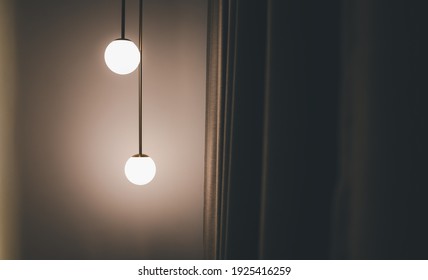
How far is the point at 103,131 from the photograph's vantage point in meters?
1.62

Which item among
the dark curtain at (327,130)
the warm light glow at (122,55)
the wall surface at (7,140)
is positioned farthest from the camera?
the wall surface at (7,140)

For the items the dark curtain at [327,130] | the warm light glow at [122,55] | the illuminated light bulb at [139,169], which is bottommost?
the illuminated light bulb at [139,169]

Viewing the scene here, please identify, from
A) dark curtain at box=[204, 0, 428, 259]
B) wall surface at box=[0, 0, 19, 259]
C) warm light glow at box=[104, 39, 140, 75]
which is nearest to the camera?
dark curtain at box=[204, 0, 428, 259]

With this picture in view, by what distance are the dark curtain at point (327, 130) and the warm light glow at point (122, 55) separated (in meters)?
0.32

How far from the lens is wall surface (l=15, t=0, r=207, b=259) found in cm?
157

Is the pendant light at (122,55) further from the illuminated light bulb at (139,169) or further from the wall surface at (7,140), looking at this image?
the wall surface at (7,140)

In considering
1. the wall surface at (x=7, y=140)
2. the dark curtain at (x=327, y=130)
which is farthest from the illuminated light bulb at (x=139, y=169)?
the wall surface at (x=7, y=140)

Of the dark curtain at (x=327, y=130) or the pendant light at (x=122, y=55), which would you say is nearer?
the dark curtain at (x=327, y=130)

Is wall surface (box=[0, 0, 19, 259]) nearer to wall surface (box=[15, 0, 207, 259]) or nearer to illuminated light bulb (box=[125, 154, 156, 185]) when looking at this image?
wall surface (box=[15, 0, 207, 259])

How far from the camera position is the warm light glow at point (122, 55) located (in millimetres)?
1200

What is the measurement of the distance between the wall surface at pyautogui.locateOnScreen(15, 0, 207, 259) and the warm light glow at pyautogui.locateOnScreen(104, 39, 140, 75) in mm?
385

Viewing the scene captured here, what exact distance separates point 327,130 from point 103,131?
46.5 inches

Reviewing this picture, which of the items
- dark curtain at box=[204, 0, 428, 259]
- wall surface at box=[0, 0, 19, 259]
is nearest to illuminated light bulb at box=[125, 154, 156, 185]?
dark curtain at box=[204, 0, 428, 259]

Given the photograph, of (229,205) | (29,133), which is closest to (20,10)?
(29,133)
